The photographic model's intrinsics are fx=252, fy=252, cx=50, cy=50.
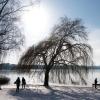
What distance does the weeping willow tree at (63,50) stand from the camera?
30.3 m

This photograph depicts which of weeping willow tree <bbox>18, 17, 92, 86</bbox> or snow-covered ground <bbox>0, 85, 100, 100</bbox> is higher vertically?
weeping willow tree <bbox>18, 17, 92, 86</bbox>

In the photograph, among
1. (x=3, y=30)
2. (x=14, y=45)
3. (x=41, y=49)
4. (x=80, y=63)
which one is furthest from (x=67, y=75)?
(x=3, y=30)

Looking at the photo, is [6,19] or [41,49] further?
[41,49]

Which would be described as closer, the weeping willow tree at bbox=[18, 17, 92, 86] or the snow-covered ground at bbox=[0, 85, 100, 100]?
the snow-covered ground at bbox=[0, 85, 100, 100]

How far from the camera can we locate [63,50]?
100ft

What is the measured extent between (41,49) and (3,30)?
1152cm

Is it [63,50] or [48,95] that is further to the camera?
[63,50]

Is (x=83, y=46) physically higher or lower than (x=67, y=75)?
higher

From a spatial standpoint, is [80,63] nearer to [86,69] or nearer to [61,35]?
[86,69]

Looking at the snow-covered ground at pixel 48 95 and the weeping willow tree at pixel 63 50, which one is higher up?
the weeping willow tree at pixel 63 50

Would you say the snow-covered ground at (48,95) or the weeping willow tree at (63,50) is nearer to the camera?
the snow-covered ground at (48,95)

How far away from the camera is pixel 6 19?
18.5 m

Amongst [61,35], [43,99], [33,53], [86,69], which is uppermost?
[61,35]

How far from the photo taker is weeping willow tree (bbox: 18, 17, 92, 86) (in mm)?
30297
